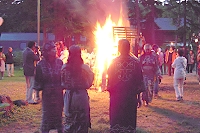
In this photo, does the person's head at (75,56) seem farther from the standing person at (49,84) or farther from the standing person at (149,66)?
the standing person at (149,66)

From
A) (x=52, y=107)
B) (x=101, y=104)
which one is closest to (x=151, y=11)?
(x=101, y=104)

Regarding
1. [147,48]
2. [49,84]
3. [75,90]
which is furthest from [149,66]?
[75,90]

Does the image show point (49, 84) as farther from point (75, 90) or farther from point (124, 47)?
point (124, 47)

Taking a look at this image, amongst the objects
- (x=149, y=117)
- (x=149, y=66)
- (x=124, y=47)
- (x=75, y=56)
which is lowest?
(x=149, y=117)

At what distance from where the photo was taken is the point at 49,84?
6285 millimetres

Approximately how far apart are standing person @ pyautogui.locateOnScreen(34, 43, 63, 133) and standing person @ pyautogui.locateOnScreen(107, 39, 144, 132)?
1.02 m

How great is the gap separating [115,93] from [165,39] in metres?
62.7

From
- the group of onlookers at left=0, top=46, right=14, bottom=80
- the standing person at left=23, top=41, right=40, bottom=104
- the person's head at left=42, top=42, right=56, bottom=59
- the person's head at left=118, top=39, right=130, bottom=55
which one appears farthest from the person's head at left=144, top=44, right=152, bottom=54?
the group of onlookers at left=0, top=46, right=14, bottom=80

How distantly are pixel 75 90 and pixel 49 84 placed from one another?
2.17 ft

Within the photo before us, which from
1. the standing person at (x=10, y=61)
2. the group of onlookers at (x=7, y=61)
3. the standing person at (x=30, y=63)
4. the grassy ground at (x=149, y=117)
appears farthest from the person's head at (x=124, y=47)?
the standing person at (x=10, y=61)

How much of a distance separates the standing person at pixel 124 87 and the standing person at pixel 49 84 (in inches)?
40.2

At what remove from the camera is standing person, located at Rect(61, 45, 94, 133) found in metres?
5.80

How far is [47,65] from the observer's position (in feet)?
20.6

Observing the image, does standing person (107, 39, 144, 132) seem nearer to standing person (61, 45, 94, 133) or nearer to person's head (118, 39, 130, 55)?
person's head (118, 39, 130, 55)
